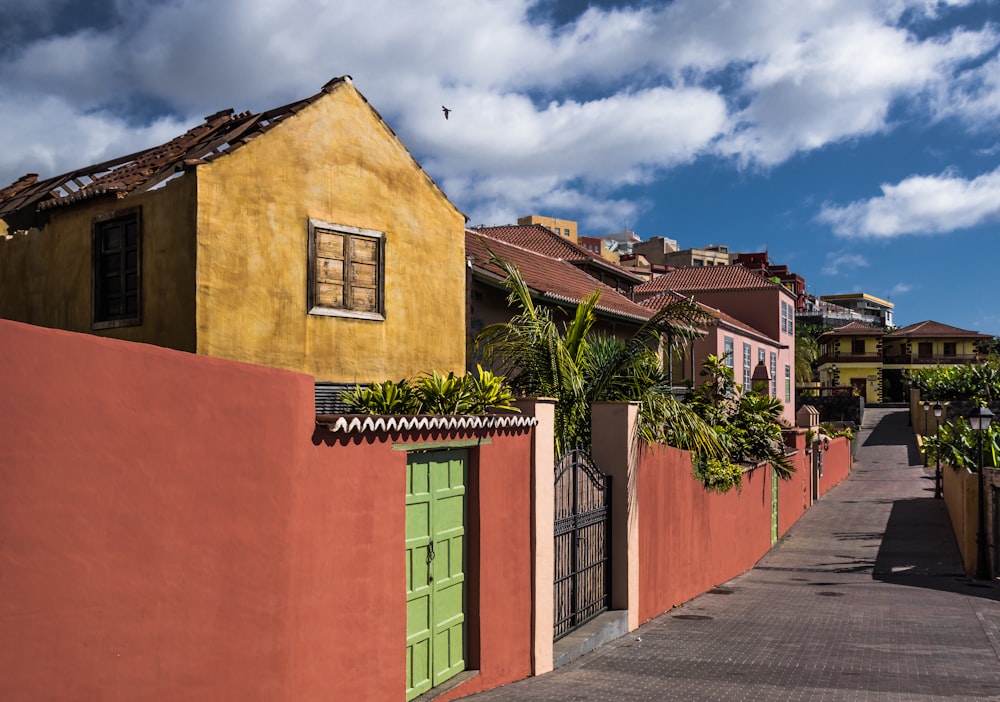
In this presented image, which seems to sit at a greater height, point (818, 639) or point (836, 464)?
point (836, 464)

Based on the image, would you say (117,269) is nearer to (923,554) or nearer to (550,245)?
(923,554)

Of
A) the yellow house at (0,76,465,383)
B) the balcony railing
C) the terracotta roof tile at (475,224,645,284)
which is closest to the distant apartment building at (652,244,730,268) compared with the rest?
the balcony railing

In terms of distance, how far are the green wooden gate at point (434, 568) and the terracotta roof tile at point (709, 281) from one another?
34.8 m

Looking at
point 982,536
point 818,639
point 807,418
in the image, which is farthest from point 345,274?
point 807,418

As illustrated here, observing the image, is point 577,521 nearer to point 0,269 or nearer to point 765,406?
point 0,269

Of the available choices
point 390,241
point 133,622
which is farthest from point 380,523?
point 390,241

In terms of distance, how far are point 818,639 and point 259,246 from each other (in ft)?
30.9

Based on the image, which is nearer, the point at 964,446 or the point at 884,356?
the point at 964,446

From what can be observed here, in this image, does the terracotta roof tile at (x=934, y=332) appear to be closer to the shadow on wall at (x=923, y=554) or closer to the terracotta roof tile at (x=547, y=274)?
the shadow on wall at (x=923, y=554)

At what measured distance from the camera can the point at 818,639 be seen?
1246 cm

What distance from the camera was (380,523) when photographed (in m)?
6.88

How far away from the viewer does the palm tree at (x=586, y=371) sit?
13445 millimetres

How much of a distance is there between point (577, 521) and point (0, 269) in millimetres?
9891

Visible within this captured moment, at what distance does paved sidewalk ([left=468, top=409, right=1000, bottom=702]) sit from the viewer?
30.8ft
